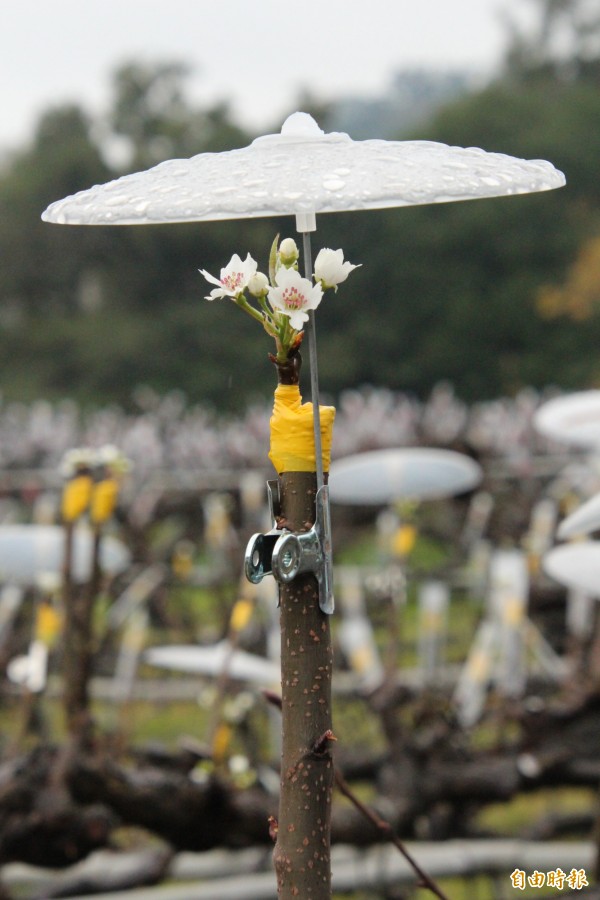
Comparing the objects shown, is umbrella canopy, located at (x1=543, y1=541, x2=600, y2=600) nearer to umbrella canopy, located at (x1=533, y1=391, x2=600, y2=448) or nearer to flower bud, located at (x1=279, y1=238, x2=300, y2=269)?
umbrella canopy, located at (x1=533, y1=391, x2=600, y2=448)

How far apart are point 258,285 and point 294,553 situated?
1.05 feet

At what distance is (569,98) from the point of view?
1780 cm

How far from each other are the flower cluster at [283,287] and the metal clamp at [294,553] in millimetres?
192

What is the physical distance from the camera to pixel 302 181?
1254 mm

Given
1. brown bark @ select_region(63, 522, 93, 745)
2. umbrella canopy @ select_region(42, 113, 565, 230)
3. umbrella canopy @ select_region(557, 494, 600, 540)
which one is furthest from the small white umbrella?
brown bark @ select_region(63, 522, 93, 745)

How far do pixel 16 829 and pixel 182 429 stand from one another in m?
6.92

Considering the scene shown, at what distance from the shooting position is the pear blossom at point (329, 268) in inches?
55.2

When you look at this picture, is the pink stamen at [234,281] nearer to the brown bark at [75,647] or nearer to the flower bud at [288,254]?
the flower bud at [288,254]

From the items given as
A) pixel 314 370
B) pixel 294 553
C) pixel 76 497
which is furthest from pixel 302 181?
pixel 76 497

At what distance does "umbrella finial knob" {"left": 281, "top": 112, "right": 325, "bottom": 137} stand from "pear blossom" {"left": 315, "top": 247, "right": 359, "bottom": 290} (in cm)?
14

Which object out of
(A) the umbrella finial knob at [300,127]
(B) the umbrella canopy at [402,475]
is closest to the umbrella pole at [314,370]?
(A) the umbrella finial knob at [300,127]

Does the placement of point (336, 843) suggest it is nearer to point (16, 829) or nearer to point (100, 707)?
point (16, 829)

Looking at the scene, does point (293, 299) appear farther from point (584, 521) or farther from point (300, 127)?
point (584, 521)

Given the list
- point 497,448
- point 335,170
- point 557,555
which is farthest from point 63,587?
point 497,448
